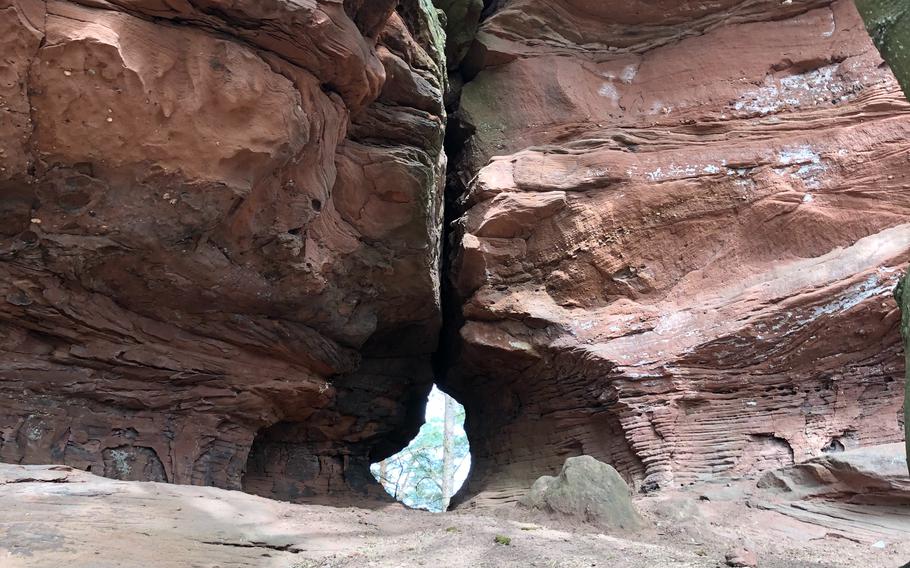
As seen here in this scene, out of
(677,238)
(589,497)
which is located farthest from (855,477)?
(677,238)

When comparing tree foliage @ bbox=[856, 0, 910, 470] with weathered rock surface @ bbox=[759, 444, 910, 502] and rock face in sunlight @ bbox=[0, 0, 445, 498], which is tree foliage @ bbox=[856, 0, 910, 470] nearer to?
weathered rock surface @ bbox=[759, 444, 910, 502]

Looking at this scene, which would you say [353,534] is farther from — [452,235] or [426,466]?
[426,466]

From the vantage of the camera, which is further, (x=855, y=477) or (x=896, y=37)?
(x=855, y=477)

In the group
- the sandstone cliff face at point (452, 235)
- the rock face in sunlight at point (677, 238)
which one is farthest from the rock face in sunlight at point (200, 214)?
the rock face in sunlight at point (677, 238)

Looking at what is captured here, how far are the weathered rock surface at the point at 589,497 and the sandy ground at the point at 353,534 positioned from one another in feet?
0.42

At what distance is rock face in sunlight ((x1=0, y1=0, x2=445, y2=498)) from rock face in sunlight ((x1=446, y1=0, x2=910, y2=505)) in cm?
168

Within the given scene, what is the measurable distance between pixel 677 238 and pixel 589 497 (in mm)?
4593

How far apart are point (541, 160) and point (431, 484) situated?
2272 centimetres

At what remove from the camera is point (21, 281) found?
6.58m

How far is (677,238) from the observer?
9477 millimetres

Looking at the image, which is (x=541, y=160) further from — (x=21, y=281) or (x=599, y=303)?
(x=21, y=281)

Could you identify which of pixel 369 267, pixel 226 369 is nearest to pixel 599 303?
pixel 369 267

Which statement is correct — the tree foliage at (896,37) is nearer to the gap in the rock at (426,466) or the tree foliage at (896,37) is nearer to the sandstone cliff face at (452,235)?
the sandstone cliff face at (452,235)

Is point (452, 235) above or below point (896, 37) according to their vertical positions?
above
